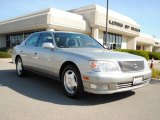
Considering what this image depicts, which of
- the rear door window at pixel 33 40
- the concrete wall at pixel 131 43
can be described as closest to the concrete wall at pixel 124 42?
the concrete wall at pixel 131 43

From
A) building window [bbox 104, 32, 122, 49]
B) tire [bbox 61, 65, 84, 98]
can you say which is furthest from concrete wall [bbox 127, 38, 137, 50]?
tire [bbox 61, 65, 84, 98]

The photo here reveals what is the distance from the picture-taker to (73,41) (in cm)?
648

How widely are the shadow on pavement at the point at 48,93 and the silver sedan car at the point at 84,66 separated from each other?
26 cm

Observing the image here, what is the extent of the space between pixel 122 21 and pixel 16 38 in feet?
56.4

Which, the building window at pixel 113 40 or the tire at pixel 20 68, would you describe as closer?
the tire at pixel 20 68

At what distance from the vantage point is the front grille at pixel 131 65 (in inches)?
197

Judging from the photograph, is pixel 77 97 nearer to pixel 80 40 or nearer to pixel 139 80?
pixel 139 80

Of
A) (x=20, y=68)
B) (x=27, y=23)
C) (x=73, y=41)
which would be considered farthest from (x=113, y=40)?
(x=73, y=41)

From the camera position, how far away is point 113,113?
4.40 metres

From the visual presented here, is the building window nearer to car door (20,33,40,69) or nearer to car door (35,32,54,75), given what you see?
car door (20,33,40,69)

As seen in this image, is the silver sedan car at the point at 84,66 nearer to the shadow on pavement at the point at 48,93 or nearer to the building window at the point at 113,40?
the shadow on pavement at the point at 48,93

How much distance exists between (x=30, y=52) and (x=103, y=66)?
321 cm

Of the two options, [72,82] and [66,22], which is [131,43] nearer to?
[66,22]

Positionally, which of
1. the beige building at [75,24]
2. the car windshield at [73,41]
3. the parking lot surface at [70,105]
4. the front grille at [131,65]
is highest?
the beige building at [75,24]
